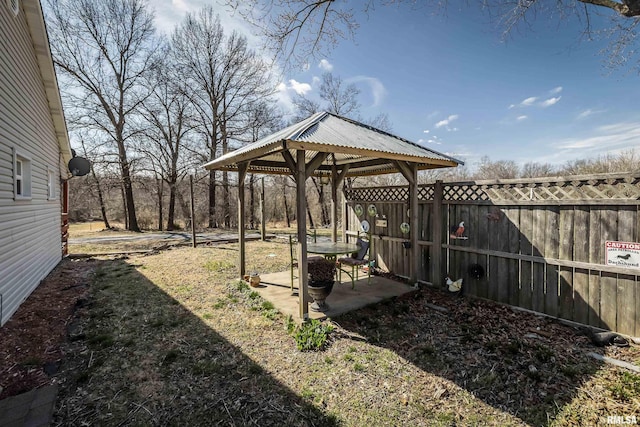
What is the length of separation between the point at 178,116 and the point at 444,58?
15411mm

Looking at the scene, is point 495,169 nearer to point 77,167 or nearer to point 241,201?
point 241,201

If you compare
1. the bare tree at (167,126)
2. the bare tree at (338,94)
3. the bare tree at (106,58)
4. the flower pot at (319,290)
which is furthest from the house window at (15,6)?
the bare tree at (338,94)

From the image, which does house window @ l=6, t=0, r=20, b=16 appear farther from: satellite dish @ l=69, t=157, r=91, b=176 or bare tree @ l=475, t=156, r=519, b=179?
bare tree @ l=475, t=156, r=519, b=179

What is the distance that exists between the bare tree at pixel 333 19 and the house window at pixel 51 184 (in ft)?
21.3

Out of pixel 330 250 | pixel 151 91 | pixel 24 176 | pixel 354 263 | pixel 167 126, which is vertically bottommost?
pixel 354 263

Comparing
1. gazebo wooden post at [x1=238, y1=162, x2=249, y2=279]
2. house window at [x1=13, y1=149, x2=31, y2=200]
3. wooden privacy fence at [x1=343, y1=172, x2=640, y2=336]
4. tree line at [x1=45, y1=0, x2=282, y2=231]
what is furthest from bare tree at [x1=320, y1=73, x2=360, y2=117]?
house window at [x1=13, y1=149, x2=31, y2=200]

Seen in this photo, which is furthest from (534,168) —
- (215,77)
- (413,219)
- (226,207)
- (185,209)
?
(185,209)

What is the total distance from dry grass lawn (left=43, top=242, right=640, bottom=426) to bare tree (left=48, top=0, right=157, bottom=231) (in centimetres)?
1468

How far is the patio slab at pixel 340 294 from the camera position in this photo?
4.43 meters

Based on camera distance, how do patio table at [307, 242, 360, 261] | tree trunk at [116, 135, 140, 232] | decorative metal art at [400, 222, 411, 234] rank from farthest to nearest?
tree trunk at [116, 135, 140, 232] < decorative metal art at [400, 222, 411, 234] < patio table at [307, 242, 360, 261]

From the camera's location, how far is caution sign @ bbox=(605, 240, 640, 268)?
136 inches

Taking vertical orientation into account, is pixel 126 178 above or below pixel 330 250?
above

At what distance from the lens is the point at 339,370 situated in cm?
301

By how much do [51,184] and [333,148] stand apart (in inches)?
317
